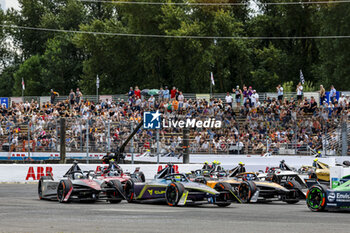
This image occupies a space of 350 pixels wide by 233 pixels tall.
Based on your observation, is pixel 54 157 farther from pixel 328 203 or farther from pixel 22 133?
pixel 328 203

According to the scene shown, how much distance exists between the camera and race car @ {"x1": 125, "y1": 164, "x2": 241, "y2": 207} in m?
17.3

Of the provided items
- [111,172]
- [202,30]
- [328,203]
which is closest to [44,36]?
[202,30]

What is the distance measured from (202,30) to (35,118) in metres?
31.7

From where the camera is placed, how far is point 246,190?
1902cm

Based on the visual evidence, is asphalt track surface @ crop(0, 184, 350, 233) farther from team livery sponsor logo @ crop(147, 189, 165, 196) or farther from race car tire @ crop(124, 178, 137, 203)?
race car tire @ crop(124, 178, 137, 203)

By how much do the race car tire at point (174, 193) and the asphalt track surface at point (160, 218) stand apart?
0.29 m

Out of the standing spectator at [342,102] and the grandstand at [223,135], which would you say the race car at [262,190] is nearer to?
the grandstand at [223,135]

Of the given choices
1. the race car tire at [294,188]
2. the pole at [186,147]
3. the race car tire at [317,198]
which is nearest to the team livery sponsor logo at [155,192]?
the race car tire at [294,188]

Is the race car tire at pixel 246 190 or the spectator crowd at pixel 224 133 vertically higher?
the spectator crowd at pixel 224 133

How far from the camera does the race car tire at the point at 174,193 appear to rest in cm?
→ 1725

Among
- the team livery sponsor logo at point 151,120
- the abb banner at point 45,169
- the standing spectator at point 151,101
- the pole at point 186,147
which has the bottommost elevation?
the abb banner at point 45,169

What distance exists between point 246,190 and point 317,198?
3497mm

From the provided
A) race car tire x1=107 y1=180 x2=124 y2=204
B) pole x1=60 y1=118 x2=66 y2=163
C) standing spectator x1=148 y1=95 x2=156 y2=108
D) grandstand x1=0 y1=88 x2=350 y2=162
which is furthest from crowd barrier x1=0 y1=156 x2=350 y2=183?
standing spectator x1=148 y1=95 x2=156 y2=108

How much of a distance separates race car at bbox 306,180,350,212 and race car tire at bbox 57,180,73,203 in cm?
667
